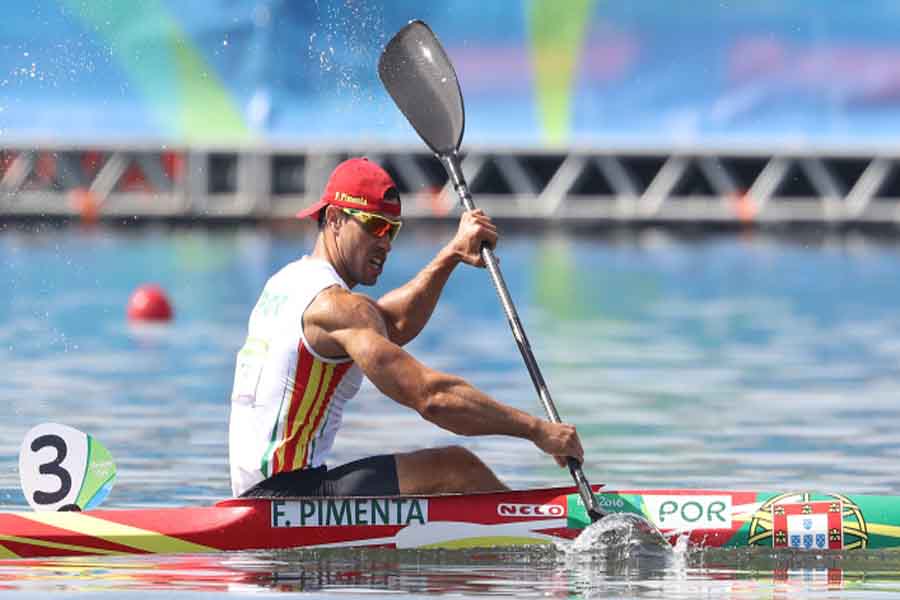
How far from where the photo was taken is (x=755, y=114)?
55.8 m

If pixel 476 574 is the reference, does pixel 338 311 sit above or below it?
above

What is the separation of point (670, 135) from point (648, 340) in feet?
106

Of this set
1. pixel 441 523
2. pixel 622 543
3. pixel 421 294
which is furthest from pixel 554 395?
pixel 441 523

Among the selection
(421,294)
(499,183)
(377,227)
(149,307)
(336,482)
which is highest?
(499,183)

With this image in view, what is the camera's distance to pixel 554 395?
1836 centimetres

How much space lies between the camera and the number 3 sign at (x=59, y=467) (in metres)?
10.6

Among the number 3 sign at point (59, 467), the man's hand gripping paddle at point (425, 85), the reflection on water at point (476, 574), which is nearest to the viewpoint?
the reflection on water at point (476, 574)

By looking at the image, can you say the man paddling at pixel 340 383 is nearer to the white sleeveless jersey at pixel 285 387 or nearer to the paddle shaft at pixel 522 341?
the white sleeveless jersey at pixel 285 387

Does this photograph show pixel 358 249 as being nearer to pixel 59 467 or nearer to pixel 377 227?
pixel 377 227

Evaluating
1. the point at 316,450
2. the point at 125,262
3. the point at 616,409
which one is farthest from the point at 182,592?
the point at 125,262

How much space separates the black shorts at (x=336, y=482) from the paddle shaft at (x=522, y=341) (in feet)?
2.88

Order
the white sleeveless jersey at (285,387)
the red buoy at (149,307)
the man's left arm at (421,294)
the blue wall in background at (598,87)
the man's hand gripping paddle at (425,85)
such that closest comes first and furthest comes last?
the white sleeveless jersey at (285,387) → the man's left arm at (421,294) → the man's hand gripping paddle at (425,85) → the red buoy at (149,307) → the blue wall in background at (598,87)

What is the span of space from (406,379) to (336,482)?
69 cm

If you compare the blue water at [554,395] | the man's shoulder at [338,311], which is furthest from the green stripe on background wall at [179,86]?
the man's shoulder at [338,311]
